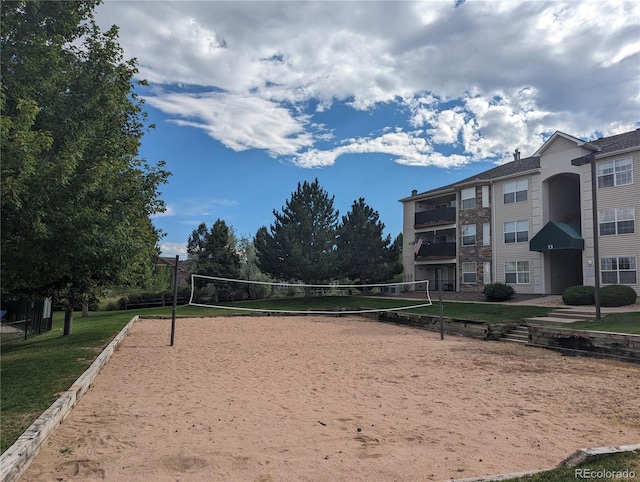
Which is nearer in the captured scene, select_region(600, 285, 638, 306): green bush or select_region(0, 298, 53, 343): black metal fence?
select_region(0, 298, 53, 343): black metal fence

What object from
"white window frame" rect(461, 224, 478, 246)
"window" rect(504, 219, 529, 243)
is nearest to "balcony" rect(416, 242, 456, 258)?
Result: "white window frame" rect(461, 224, 478, 246)

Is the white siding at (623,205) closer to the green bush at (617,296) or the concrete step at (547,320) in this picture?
the green bush at (617,296)

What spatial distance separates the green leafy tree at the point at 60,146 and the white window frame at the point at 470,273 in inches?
1083

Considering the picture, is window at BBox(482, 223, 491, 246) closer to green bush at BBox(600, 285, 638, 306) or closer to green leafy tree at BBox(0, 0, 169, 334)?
green bush at BBox(600, 285, 638, 306)

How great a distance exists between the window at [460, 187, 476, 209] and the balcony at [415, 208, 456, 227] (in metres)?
1.33

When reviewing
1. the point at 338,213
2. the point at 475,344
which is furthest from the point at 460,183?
the point at 475,344

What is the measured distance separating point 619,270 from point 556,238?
3586 mm

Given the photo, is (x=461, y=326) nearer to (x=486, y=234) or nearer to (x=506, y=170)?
(x=486, y=234)

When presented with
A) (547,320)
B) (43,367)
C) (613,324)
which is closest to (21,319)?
(43,367)

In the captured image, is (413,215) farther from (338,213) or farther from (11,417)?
(11,417)

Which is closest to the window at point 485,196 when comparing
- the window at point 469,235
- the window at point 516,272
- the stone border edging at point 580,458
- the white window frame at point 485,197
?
the white window frame at point 485,197

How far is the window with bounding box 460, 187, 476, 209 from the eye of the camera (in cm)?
3306

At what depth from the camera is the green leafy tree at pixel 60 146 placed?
655 centimetres

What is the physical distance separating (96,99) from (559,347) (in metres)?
14.0
